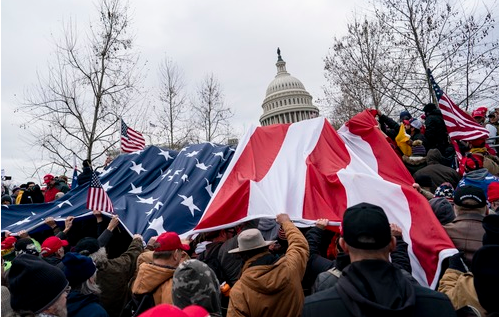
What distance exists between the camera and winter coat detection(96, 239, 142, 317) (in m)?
4.11

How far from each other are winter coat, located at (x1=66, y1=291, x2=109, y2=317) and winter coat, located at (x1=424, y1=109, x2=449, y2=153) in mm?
6489

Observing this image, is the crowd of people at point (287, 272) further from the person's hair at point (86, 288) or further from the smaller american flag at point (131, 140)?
the smaller american flag at point (131, 140)

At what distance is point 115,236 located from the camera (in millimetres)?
6078

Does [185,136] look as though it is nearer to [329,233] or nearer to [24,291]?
[329,233]

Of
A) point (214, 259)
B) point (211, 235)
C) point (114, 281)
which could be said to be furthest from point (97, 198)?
point (214, 259)

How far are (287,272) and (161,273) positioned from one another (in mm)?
1098

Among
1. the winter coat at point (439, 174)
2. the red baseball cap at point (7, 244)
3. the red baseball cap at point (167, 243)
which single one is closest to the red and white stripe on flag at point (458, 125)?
the winter coat at point (439, 174)

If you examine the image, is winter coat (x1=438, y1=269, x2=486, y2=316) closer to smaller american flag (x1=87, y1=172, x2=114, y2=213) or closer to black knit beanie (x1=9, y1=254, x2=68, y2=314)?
black knit beanie (x1=9, y1=254, x2=68, y2=314)

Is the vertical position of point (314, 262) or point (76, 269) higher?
point (76, 269)

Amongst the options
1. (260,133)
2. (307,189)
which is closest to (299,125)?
(260,133)

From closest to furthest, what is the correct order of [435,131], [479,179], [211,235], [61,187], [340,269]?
[340,269], [211,235], [479,179], [435,131], [61,187]

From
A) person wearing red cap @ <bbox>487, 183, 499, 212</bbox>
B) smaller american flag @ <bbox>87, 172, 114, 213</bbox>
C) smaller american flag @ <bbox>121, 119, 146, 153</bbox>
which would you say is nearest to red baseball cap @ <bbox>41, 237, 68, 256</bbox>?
smaller american flag @ <bbox>87, 172, 114, 213</bbox>

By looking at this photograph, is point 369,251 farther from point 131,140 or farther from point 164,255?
point 131,140

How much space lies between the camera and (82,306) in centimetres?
277
